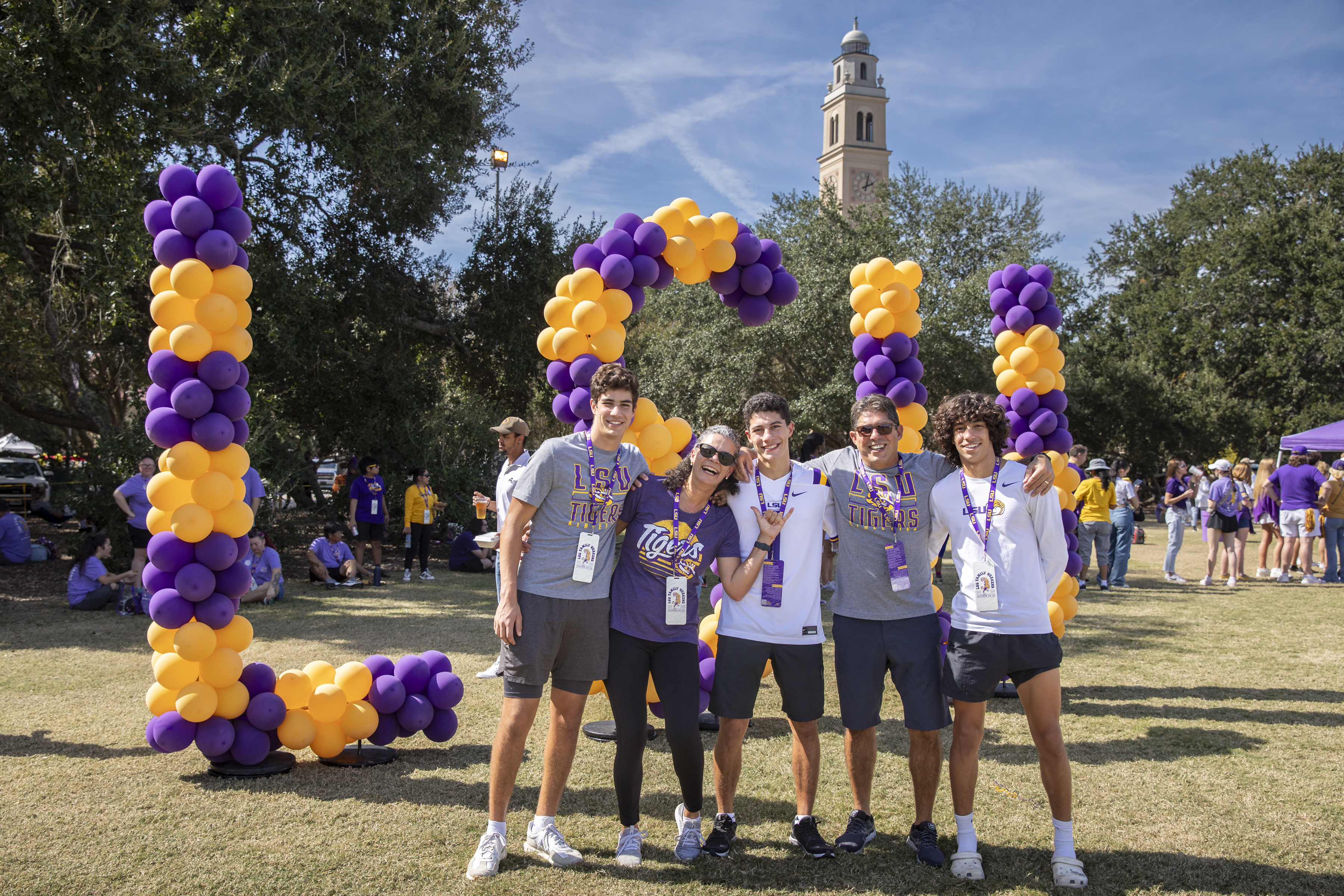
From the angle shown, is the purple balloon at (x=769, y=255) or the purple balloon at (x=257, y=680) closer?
the purple balloon at (x=257, y=680)

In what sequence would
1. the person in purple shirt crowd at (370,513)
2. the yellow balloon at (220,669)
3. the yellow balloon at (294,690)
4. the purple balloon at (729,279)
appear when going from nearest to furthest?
the yellow balloon at (220,669), the yellow balloon at (294,690), the purple balloon at (729,279), the person in purple shirt crowd at (370,513)

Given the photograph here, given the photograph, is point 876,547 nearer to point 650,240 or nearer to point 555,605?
point 555,605

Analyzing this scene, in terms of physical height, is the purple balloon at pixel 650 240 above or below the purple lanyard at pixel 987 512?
above

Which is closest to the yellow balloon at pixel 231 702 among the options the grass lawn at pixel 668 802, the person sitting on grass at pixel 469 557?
the grass lawn at pixel 668 802

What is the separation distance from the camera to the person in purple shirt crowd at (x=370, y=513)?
37.2 feet

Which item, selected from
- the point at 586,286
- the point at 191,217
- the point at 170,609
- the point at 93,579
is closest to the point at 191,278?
the point at 191,217

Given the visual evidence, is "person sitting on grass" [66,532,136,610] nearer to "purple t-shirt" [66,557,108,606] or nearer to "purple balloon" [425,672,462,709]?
"purple t-shirt" [66,557,108,606]

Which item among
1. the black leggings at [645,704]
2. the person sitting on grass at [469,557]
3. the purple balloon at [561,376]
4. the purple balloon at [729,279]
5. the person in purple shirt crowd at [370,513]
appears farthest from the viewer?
the person sitting on grass at [469,557]

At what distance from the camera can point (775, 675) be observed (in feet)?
11.1

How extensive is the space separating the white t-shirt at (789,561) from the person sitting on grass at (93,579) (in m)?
8.34

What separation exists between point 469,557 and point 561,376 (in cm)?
815

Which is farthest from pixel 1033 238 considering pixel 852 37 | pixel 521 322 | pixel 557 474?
pixel 852 37

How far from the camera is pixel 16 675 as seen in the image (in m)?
6.17

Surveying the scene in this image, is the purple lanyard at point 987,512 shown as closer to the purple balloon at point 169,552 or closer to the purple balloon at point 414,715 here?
the purple balloon at point 414,715
